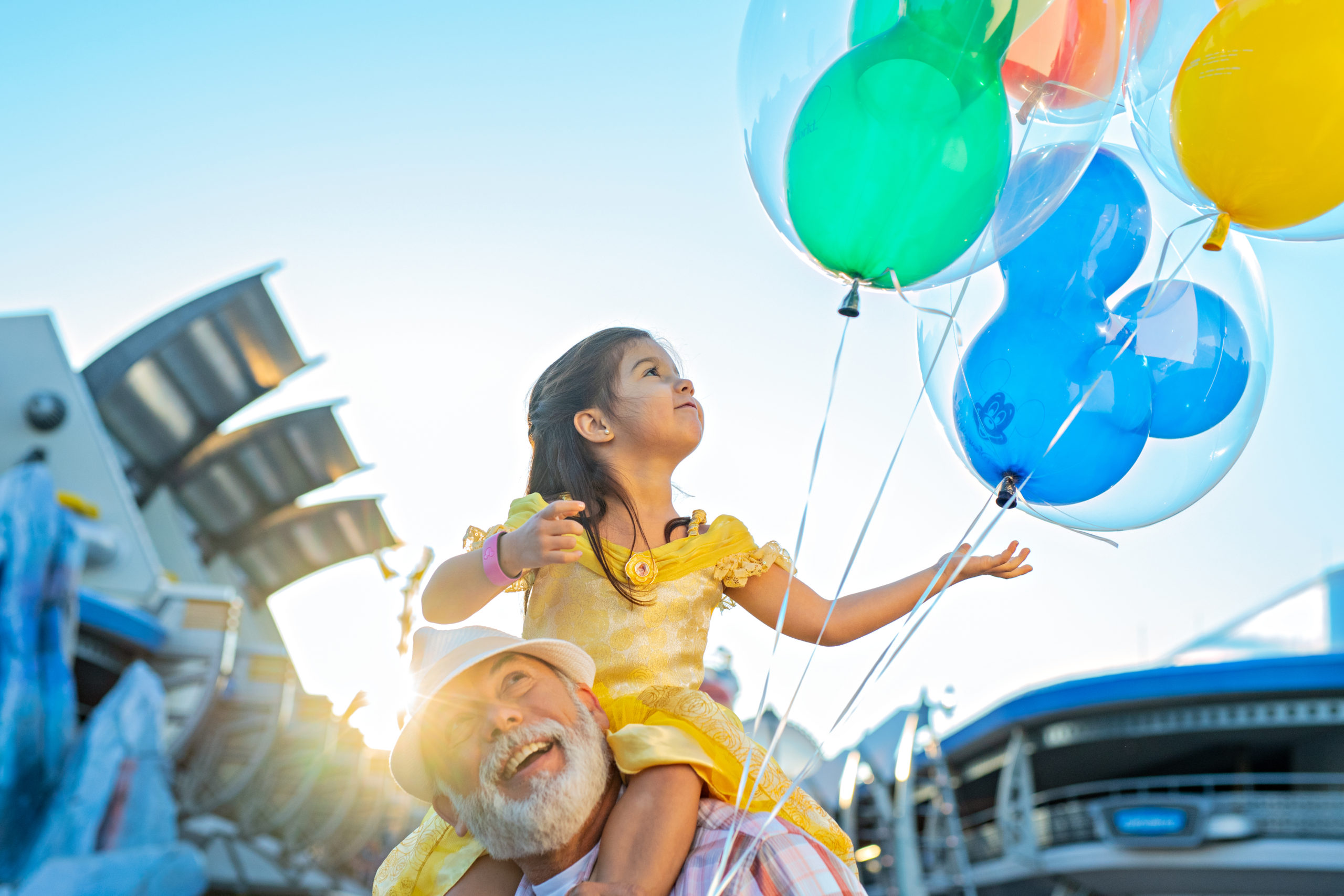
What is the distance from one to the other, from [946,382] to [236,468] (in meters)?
26.0

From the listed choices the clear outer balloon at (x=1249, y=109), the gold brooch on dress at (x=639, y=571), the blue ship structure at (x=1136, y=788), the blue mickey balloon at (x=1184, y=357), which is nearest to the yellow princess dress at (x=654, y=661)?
the gold brooch on dress at (x=639, y=571)

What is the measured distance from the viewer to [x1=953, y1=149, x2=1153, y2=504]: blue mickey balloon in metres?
2.16

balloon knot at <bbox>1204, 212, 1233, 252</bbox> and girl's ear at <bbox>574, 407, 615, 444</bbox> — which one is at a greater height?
girl's ear at <bbox>574, 407, 615, 444</bbox>

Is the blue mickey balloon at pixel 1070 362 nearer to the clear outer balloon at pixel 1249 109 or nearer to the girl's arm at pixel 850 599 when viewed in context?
the clear outer balloon at pixel 1249 109

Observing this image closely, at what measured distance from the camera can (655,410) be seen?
2.00 metres

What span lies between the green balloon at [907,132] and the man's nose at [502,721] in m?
1.01

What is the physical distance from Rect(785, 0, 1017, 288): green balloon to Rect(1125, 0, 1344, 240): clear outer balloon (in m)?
0.47

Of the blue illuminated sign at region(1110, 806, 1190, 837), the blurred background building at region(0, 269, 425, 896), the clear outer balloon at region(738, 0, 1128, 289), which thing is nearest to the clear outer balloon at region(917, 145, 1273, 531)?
the clear outer balloon at region(738, 0, 1128, 289)

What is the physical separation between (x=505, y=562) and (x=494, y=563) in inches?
1.5

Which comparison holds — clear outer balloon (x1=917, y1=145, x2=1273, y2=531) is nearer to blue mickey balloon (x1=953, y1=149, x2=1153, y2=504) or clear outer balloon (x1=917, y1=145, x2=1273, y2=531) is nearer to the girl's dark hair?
blue mickey balloon (x1=953, y1=149, x2=1153, y2=504)

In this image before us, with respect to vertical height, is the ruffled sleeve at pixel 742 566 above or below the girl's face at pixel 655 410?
below

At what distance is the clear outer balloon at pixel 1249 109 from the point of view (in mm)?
1968

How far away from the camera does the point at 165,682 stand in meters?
16.5

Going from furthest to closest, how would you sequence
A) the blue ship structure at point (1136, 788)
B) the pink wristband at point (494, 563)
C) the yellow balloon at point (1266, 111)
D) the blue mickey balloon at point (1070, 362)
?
1. the blue ship structure at point (1136, 788)
2. the blue mickey balloon at point (1070, 362)
3. the yellow balloon at point (1266, 111)
4. the pink wristband at point (494, 563)
